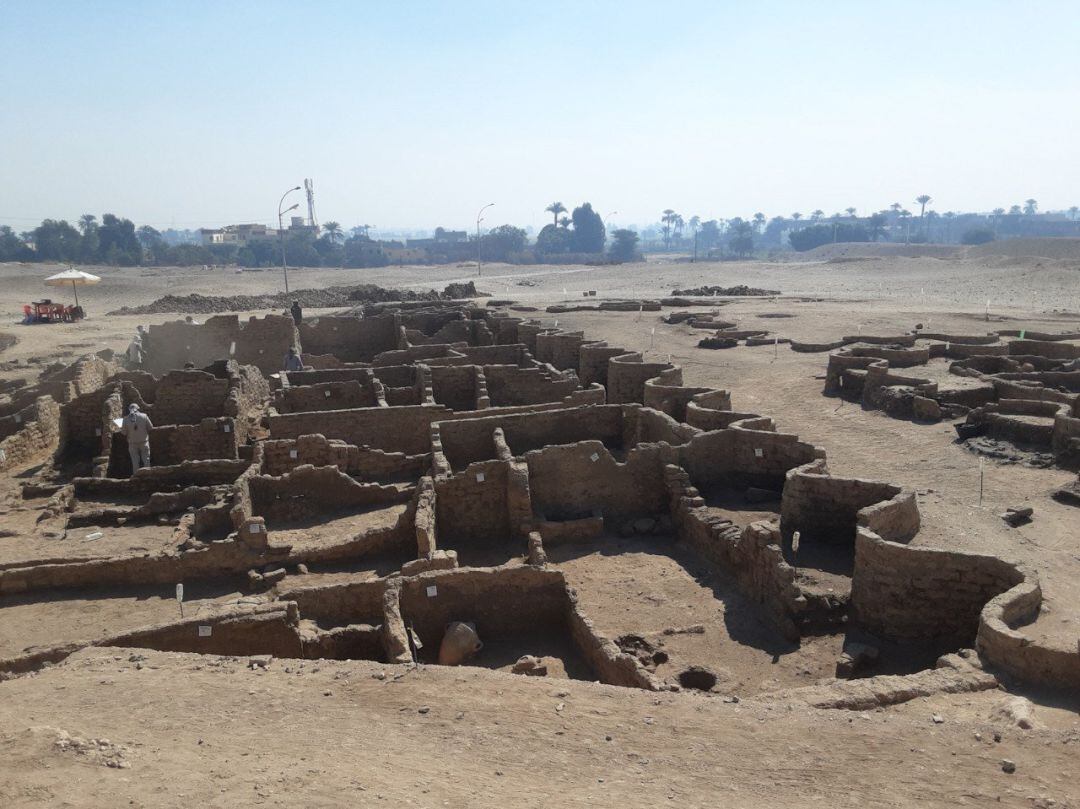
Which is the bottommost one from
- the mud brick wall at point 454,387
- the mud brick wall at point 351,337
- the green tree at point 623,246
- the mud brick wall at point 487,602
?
the mud brick wall at point 487,602

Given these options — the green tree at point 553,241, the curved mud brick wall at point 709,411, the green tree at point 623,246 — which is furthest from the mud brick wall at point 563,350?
the green tree at point 623,246

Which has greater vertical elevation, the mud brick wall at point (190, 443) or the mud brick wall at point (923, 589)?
the mud brick wall at point (190, 443)

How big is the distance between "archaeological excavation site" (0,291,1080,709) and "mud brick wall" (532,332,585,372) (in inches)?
178

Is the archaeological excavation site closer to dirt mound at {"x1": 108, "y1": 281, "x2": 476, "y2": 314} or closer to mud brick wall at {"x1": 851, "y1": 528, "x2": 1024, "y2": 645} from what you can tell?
mud brick wall at {"x1": 851, "y1": 528, "x2": 1024, "y2": 645}

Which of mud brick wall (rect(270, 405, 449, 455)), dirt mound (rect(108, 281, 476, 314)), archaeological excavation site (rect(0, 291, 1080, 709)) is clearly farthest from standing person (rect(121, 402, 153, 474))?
dirt mound (rect(108, 281, 476, 314))

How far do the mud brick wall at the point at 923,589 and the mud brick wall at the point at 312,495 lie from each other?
790cm

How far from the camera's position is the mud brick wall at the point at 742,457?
574 inches

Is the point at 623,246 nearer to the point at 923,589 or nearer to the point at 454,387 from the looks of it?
the point at 454,387

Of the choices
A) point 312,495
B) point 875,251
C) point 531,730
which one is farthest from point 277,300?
point 875,251

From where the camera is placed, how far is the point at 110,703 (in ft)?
23.5

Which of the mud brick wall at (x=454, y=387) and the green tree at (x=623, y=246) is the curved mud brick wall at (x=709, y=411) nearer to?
the mud brick wall at (x=454, y=387)

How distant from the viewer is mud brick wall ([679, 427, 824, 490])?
47.9ft

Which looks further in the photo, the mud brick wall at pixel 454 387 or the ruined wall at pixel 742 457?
the mud brick wall at pixel 454 387

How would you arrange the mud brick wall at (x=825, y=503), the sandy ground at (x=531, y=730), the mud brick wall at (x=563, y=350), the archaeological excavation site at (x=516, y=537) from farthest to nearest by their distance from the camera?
the mud brick wall at (x=563, y=350), the mud brick wall at (x=825, y=503), the archaeological excavation site at (x=516, y=537), the sandy ground at (x=531, y=730)
